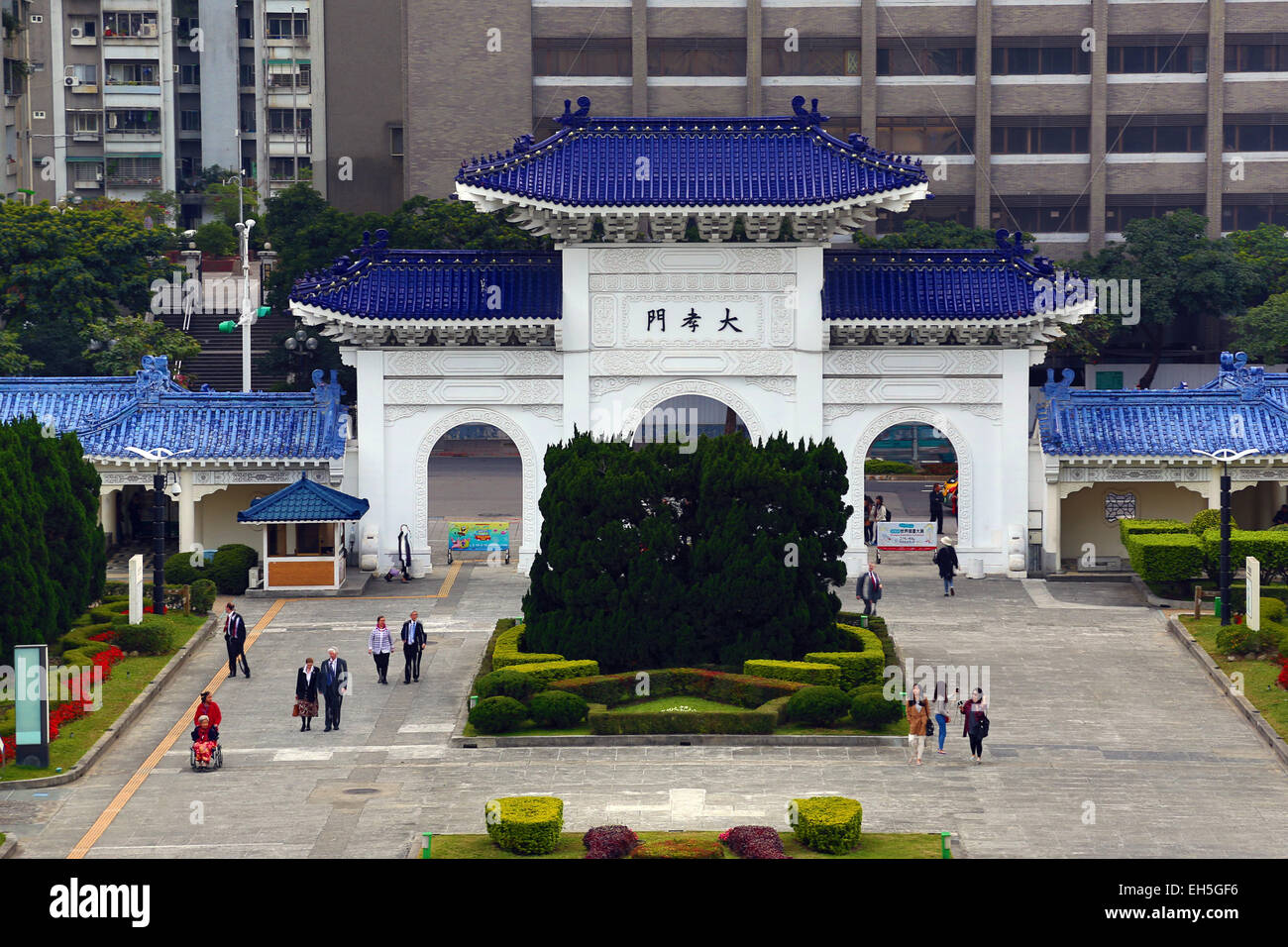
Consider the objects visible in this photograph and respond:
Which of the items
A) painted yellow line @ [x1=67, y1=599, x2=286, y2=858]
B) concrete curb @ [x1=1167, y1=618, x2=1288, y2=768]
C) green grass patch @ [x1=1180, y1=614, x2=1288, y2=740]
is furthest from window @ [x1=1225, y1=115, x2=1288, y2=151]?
painted yellow line @ [x1=67, y1=599, x2=286, y2=858]

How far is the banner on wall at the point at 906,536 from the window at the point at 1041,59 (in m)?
43.8

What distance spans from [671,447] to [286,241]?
43.9 meters

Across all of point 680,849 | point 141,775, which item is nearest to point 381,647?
point 141,775

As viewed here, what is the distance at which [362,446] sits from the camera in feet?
177

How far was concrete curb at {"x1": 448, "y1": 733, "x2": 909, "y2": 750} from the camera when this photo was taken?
37875 millimetres

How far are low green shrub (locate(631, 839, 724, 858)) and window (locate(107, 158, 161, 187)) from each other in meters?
93.1

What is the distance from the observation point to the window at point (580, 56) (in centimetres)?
9369

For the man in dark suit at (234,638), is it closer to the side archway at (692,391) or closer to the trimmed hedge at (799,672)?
the trimmed hedge at (799,672)

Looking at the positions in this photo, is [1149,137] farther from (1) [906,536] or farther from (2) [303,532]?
(2) [303,532]

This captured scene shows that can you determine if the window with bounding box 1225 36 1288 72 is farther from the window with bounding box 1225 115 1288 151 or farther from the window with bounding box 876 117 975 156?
the window with bounding box 876 117 975 156

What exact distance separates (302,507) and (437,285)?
267 inches

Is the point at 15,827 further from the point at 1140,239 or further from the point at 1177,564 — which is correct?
the point at 1140,239

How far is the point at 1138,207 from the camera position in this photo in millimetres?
93438
